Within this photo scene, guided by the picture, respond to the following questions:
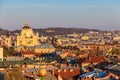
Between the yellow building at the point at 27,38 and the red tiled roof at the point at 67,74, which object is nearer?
the red tiled roof at the point at 67,74

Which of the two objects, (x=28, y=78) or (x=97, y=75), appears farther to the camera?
(x=97, y=75)

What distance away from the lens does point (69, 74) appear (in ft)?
90.8

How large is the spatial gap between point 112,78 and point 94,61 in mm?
19491

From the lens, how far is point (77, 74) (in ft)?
93.7

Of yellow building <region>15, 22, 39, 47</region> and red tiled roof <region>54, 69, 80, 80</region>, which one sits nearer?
red tiled roof <region>54, 69, 80, 80</region>

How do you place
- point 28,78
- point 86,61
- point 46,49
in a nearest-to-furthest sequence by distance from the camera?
point 28,78
point 86,61
point 46,49

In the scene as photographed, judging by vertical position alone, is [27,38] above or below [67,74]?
below

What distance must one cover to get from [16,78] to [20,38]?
87319 mm

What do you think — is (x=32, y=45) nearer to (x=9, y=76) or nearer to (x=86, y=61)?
(x=86, y=61)

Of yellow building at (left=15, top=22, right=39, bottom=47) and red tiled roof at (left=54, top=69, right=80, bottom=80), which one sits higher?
red tiled roof at (left=54, top=69, right=80, bottom=80)

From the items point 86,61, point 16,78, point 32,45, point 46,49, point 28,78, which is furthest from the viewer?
point 32,45

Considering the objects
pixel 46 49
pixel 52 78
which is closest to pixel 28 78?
pixel 52 78

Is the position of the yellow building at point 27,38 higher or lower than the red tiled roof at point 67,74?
lower

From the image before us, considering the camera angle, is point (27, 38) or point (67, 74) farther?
point (27, 38)
